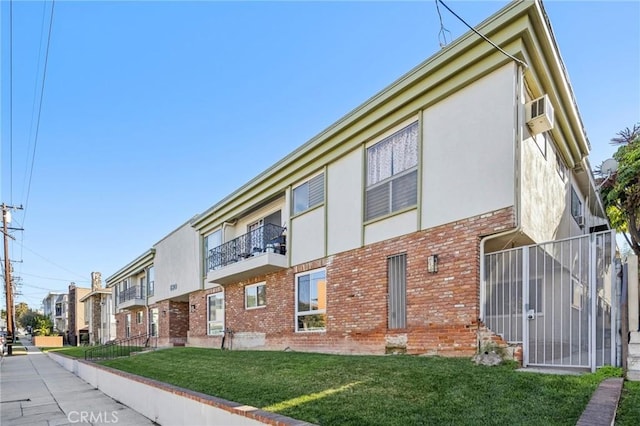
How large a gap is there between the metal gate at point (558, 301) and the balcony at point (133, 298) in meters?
24.7

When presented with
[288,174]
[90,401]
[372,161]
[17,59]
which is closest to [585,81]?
[372,161]

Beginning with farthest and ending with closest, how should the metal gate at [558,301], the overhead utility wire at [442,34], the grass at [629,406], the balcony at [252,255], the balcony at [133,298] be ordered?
1. the balcony at [133,298]
2. the balcony at [252,255]
3. the overhead utility wire at [442,34]
4. the metal gate at [558,301]
5. the grass at [629,406]

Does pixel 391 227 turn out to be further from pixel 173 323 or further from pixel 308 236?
pixel 173 323

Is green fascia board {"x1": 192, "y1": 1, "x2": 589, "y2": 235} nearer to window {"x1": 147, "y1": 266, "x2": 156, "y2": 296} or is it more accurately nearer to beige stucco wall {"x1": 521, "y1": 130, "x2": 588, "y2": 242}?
beige stucco wall {"x1": 521, "y1": 130, "x2": 588, "y2": 242}

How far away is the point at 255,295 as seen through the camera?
15.2 meters

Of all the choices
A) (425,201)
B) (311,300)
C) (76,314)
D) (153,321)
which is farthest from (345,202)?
(76,314)

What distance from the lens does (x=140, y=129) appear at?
20.8 m

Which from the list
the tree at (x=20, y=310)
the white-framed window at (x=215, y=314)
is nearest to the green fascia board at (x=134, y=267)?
the white-framed window at (x=215, y=314)

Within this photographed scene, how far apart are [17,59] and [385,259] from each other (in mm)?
12778

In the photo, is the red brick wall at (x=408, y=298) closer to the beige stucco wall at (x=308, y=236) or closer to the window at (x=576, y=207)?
the beige stucco wall at (x=308, y=236)

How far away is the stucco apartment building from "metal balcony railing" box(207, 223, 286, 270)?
7 centimetres

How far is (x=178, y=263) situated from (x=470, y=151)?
56.9ft

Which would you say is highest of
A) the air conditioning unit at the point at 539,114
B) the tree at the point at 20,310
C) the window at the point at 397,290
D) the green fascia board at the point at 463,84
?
the green fascia board at the point at 463,84

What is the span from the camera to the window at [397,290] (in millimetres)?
9125
